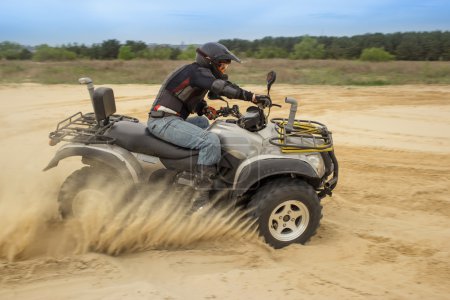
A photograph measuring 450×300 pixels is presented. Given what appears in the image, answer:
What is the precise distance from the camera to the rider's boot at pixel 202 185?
15.4 feet

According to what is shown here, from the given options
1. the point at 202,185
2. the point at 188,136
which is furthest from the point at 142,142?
the point at 202,185

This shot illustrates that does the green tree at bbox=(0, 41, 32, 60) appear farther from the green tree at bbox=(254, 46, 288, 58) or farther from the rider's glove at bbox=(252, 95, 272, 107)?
the rider's glove at bbox=(252, 95, 272, 107)

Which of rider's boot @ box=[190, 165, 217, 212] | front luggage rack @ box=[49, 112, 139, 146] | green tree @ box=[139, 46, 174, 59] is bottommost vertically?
green tree @ box=[139, 46, 174, 59]

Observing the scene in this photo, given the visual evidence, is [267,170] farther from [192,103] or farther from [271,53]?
[271,53]

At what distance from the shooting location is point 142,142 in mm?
4840

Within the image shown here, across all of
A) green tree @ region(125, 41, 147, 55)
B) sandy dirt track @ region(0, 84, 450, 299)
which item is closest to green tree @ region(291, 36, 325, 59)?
green tree @ region(125, 41, 147, 55)

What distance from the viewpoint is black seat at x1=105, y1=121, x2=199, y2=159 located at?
478 cm

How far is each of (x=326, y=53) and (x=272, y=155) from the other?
5357cm

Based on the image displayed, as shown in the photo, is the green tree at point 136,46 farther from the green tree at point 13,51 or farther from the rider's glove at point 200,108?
the rider's glove at point 200,108

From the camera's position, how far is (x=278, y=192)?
459 cm

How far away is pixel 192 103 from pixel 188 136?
0.41m

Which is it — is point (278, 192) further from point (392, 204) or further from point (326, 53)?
point (326, 53)

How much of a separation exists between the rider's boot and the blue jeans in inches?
2.7

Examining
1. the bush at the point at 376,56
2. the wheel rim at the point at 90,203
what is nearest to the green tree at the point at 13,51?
the bush at the point at 376,56
